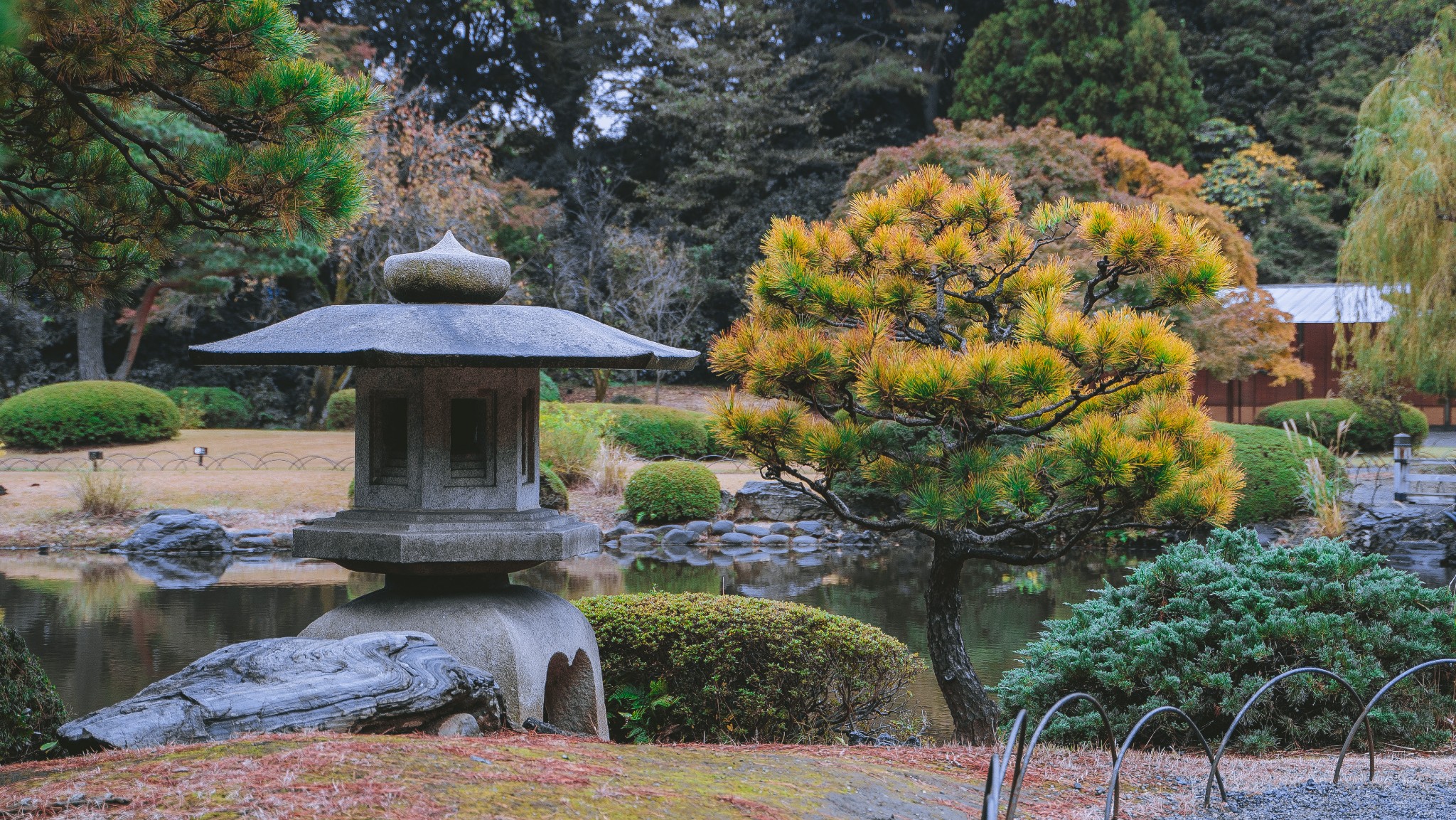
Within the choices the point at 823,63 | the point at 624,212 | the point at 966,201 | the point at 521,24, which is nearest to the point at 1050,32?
the point at 823,63

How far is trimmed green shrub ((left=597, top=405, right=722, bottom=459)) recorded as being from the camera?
18.8m

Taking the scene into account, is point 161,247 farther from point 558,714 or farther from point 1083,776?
point 1083,776

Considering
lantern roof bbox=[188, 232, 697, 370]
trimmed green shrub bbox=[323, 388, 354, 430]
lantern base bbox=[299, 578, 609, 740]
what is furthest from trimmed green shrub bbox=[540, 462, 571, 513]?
lantern roof bbox=[188, 232, 697, 370]

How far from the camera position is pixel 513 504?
193 inches

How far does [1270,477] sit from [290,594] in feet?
38.4

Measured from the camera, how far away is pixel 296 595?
33.3ft

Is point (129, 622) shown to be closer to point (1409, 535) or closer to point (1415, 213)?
point (1409, 535)

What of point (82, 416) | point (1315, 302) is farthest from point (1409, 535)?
point (82, 416)

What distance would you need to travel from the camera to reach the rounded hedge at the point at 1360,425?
1942 cm

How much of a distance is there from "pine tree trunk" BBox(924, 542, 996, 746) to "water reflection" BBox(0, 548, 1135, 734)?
78cm

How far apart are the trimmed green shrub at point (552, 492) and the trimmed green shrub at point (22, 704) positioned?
920cm

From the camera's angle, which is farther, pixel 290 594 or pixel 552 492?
pixel 552 492

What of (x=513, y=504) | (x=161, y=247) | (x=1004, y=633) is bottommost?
(x=1004, y=633)

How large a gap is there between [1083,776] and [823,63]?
82.1 ft
